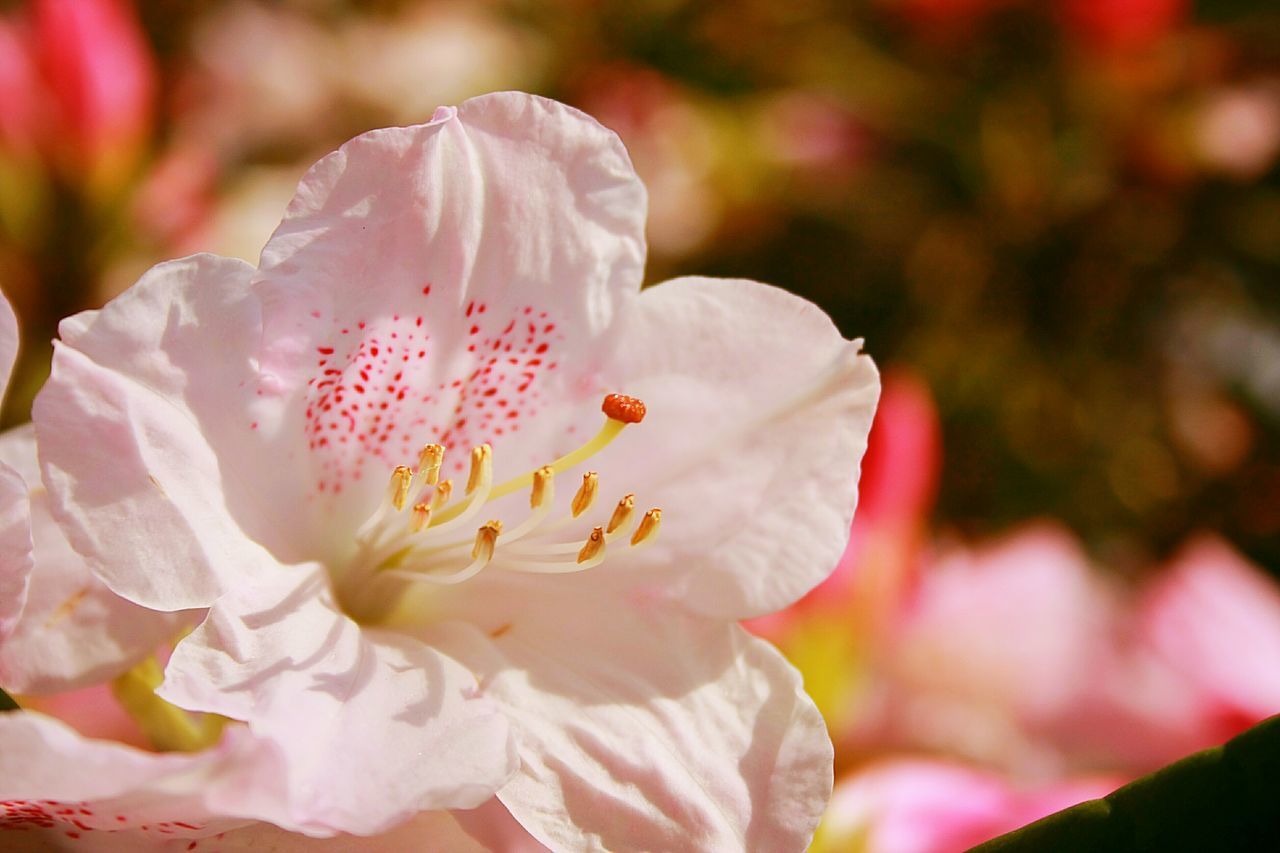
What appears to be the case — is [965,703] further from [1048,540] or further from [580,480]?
[580,480]

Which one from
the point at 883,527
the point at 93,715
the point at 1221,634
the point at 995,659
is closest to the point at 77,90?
the point at 93,715

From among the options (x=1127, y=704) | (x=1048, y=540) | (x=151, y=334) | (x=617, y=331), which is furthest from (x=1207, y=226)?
(x=151, y=334)

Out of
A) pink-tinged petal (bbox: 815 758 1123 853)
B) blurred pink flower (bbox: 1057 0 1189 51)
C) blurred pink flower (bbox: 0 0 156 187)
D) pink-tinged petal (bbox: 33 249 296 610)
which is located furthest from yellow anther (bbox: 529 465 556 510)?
blurred pink flower (bbox: 1057 0 1189 51)

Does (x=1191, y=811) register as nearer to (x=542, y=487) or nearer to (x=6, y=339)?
(x=542, y=487)

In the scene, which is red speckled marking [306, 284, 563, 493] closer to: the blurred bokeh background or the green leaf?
the green leaf

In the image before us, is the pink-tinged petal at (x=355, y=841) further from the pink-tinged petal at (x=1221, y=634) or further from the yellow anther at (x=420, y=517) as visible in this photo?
the pink-tinged petal at (x=1221, y=634)

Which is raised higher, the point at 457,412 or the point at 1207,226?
the point at 457,412
